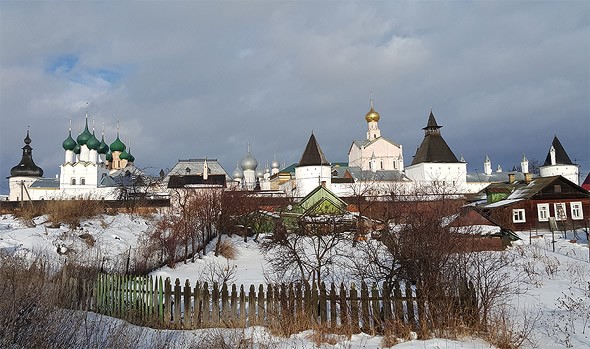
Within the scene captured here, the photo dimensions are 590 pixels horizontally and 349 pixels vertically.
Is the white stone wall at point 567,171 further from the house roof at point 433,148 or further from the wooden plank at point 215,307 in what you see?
the wooden plank at point 215,307

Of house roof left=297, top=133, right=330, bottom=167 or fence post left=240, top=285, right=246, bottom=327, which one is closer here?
fence post left=240, top=285, right=246, bottom=327

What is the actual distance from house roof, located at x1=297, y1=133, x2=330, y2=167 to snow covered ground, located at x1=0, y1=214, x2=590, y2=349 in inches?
1094

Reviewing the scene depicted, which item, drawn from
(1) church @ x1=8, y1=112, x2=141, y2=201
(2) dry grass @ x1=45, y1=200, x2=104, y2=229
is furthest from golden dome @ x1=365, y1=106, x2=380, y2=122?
(2) dry grass @ x1=45, y1=200, x2=104, y2=229

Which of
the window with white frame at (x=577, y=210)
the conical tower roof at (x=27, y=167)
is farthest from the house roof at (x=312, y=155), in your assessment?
the conical tower roof at (x=27, y=167)

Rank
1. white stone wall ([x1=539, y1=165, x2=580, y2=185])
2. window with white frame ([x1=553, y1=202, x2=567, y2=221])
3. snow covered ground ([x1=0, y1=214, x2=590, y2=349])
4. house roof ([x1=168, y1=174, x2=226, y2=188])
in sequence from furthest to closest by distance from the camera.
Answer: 1. white stone wall ([x1=539, y1=165, x2=580, y2=185])
2. house roof ([x1=168, y1=174, x2=226, y2=188])
3. window with white frame ([x1=553, y1=202, x2=567, y2=221])
4. snow covered ground ([x1=0, y1=214, x2=590, y2=349])

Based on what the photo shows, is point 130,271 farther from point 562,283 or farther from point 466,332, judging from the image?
point 562,283

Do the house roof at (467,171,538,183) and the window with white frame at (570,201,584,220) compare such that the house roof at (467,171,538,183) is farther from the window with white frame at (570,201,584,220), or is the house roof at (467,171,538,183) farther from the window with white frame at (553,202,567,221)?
the window with white frame at (553,202,567,221)

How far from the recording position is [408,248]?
8484 millimetres

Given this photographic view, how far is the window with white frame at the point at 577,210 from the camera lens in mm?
36281

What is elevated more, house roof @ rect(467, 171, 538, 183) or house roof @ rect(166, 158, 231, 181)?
house roof @ rect(166, 158, 231, 181)

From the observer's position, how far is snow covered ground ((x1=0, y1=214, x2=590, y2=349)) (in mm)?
7195

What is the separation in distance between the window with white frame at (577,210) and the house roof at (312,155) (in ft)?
95.1

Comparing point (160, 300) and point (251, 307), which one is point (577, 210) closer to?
point (251, 307)

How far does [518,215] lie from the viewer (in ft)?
117
